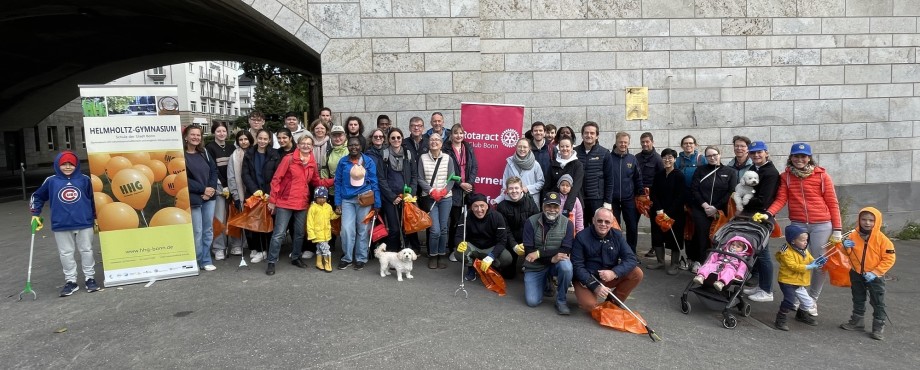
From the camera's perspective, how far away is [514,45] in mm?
8930

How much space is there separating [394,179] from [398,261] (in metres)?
1.10

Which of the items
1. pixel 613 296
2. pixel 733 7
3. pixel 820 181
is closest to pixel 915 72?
pixel 733 7

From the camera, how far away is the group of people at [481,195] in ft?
17.5

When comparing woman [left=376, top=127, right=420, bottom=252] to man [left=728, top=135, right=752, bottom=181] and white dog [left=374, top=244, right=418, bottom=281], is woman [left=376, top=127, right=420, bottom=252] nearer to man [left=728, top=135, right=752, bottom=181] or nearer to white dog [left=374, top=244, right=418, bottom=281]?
white dog [left=374, top=244, right=418, bottom=281]

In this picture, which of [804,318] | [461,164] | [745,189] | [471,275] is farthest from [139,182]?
[804,318]

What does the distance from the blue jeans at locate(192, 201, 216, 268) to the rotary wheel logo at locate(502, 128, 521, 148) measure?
3.88m

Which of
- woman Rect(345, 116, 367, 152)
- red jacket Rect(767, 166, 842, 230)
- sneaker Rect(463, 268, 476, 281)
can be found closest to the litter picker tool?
sneaker Rect(463, 268, 476, 281)

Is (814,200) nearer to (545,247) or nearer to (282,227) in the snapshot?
(545,247)

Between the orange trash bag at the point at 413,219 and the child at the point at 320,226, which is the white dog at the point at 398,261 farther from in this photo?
the child at the point at 320,226

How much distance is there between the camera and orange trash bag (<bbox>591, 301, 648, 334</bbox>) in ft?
15.3

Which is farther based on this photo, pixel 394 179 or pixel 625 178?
pixel 625 178

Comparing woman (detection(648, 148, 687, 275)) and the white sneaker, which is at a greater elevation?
woman (detection(648, 148, 687, 275))

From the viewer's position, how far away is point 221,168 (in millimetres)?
6703

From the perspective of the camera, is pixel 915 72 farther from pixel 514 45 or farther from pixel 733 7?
pixel 514 45
